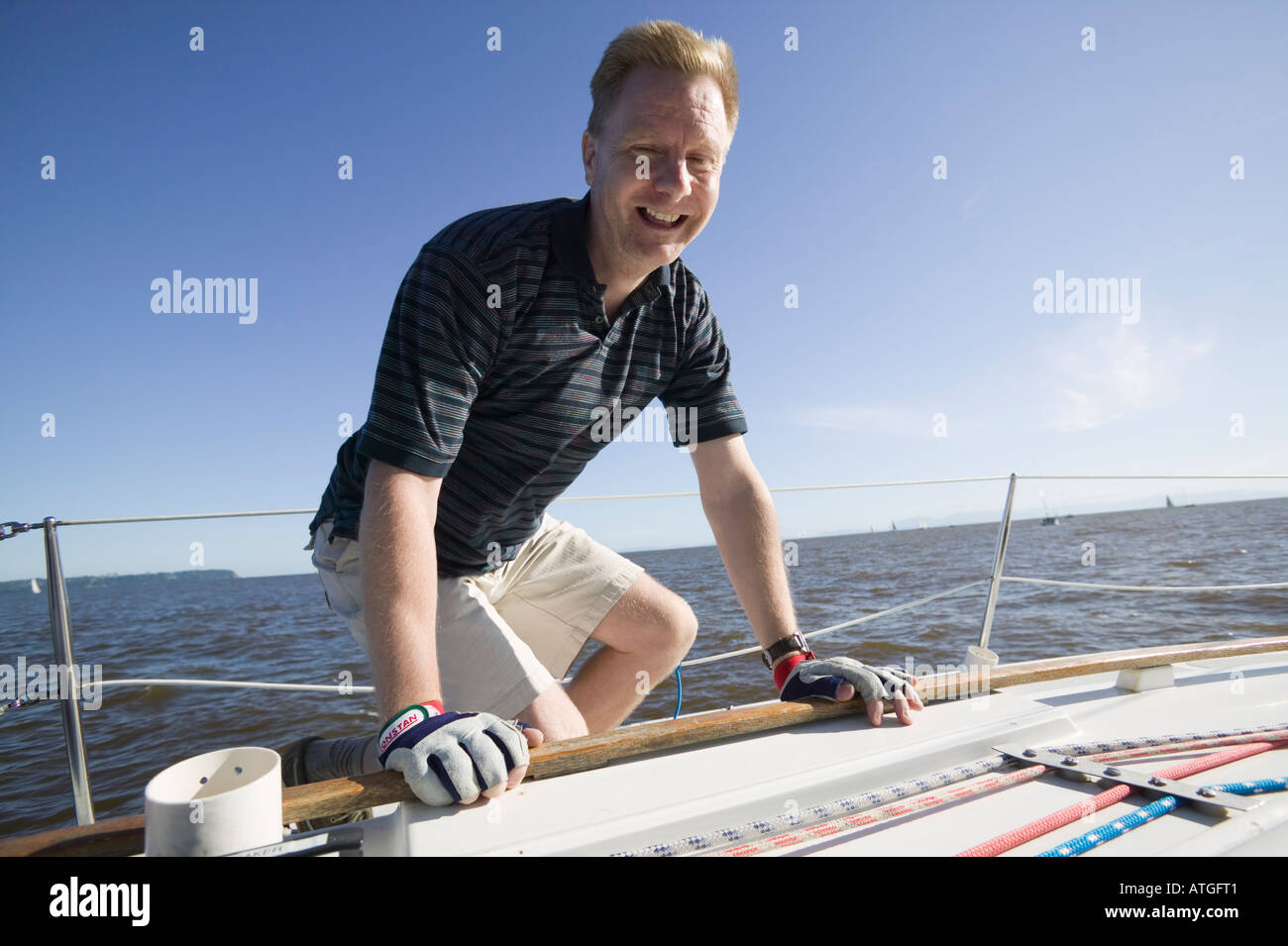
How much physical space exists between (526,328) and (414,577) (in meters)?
0.54

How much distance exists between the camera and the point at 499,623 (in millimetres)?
1436

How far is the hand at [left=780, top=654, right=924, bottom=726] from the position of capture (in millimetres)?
1155

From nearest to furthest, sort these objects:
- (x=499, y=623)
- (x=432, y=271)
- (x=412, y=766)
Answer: (x=412, y=766) < (x=432, y=271) < (x=499, y=623)

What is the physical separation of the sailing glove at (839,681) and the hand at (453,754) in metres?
0.58

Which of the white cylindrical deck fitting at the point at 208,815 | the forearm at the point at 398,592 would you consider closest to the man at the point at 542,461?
the forearm at the point at 398,592

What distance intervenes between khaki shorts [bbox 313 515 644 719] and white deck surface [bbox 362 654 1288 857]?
0.46 meters

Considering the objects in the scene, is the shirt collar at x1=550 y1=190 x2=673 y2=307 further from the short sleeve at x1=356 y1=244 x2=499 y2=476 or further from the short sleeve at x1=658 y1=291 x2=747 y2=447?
the short sleeve at x1=658 y1=291 x2=747 y2=447

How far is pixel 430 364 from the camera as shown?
1.16 m

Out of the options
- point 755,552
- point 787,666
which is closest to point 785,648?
point 787,666

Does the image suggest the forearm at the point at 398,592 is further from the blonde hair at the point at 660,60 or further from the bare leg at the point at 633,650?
the blonde hair at the point at 660,60

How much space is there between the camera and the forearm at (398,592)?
3.21 feet

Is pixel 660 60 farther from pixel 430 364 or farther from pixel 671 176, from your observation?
pixel 430 364
